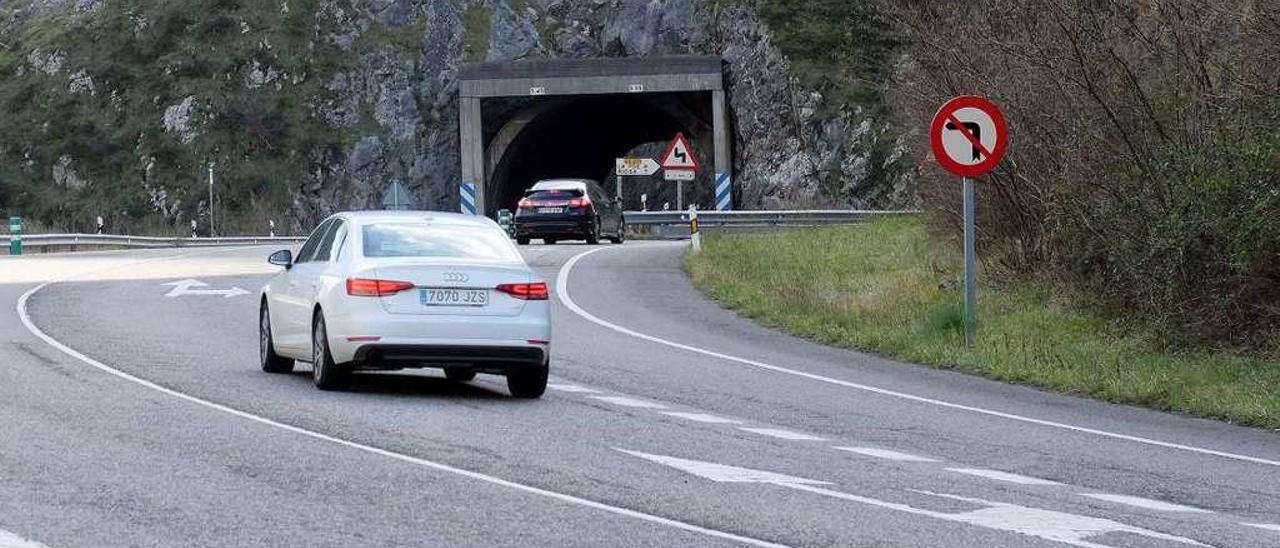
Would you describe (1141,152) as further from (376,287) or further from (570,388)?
(376,287)

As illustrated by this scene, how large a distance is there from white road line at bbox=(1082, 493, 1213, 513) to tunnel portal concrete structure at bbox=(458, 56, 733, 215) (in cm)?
5452

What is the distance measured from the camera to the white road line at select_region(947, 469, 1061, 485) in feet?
39.0

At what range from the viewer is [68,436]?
13016mm

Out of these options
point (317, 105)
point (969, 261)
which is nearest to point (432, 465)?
point (969, 261)

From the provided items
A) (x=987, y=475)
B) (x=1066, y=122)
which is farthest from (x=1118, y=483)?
(x=1066, y=122)

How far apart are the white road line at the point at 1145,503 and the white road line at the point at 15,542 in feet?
17.6

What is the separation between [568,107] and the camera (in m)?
73.0

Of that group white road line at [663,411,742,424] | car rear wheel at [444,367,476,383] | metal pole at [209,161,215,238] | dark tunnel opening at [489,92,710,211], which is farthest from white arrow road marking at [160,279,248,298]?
dark tunnel opening at [489,92,710,211]

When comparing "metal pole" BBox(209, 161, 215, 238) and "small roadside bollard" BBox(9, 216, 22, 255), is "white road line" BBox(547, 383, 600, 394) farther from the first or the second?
"metal pole" BBox(209, 161, 215, 238)

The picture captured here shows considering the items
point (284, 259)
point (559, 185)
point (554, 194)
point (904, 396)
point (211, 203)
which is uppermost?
point (559, 185)

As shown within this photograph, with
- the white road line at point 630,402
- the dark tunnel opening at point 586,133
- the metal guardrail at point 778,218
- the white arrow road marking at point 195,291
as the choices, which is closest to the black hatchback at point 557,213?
the metal guardrail at point 778,218

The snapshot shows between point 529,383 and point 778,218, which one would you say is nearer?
point 529,383

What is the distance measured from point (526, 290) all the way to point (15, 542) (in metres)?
7.75

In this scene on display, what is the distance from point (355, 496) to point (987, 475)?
3726 mm
